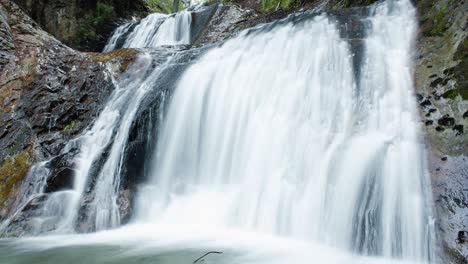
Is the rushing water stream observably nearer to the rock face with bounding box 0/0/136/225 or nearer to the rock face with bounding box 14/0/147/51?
the rock face with bounding box 0/0/136/225

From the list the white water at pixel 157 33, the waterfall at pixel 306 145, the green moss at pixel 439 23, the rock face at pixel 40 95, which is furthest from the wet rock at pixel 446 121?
the white water at pixel 157 33

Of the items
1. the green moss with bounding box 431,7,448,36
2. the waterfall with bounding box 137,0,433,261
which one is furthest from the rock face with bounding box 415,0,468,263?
the waterfall with bounding box 137,0,433,261

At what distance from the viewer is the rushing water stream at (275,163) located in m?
3.43

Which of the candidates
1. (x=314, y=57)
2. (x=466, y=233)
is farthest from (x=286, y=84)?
(x=466, y=233)

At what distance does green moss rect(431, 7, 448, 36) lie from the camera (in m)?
4.48

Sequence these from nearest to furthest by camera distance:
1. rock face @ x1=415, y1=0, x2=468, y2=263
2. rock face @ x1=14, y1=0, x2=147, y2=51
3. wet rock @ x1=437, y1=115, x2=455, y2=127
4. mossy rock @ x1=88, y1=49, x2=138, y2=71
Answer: rock face @ x1=415, y1=0, x2=468, y2=263 < wet rock @ x1=437, y1=115, x2=455, y2=127 < mossy rock @ x1=88, y1=49, x2=138, y2=71 < rock face @ x1=14, y1=0, x2=147, y2=51

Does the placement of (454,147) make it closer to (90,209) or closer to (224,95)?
(224,95)

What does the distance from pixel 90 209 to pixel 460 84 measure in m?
4.48

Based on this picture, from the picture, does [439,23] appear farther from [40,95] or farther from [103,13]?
[103,13]

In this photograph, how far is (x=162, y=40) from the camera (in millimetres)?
11219

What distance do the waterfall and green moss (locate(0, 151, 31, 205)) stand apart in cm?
169

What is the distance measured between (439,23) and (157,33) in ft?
28.7

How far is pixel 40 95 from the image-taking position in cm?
609

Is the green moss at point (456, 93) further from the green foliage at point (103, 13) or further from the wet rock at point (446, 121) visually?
the green foliage at point (103, 13)
